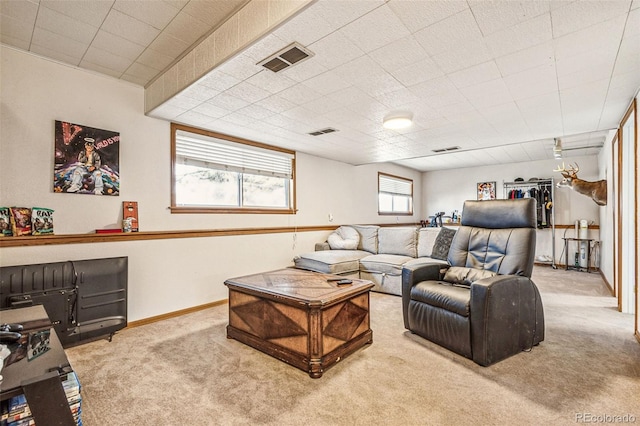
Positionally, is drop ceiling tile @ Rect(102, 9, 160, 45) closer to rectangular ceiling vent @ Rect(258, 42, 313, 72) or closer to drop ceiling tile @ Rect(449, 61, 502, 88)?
rectangular ceiling vent @ Rect(258, 42, 313, 72)

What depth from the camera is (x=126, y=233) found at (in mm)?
3203

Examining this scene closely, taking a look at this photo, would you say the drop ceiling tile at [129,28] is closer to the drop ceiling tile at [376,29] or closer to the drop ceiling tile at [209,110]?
the drop ceiling tile at [209,110]

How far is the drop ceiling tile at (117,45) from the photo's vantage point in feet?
8.14

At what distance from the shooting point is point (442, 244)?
13.9ft

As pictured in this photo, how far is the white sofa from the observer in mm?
4391

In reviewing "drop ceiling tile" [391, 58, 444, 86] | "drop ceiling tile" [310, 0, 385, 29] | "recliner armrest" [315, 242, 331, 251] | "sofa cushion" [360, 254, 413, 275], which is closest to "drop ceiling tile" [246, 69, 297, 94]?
"drop ceiling tile" [310, 0, 385, 29]

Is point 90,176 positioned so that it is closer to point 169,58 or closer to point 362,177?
point 169,58

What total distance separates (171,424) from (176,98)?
2.72 m

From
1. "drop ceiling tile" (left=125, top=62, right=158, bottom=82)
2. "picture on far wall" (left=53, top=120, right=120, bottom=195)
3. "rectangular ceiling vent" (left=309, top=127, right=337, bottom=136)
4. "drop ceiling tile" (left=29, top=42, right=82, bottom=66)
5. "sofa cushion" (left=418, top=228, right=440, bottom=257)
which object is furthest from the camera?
"sofa cushion" (left=418, top=228, right=440, bottom=257)

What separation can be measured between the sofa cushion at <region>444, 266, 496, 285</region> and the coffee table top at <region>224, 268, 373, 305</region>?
0.86 metres

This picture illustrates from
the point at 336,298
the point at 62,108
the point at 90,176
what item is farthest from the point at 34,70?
the point at 336,298

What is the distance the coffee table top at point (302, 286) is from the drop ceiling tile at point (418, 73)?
1833 mm

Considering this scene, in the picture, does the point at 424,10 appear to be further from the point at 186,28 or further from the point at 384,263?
the point at 384,263

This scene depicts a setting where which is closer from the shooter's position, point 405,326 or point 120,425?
point 120,425
